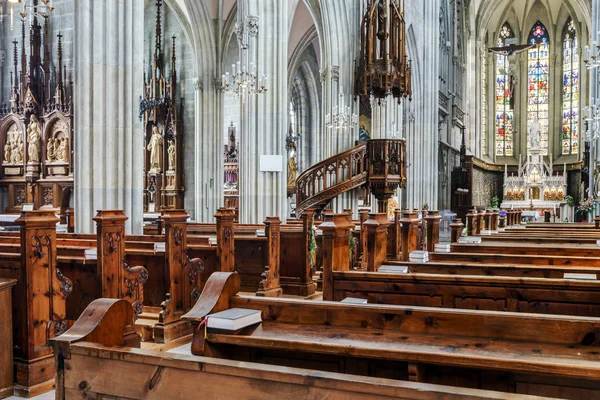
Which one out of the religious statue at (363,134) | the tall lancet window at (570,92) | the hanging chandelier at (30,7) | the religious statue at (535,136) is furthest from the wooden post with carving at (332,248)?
the tall lancet window at (570,92)

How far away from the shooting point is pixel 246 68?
12.5 metres

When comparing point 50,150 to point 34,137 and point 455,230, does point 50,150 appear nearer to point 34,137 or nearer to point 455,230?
point 34,137

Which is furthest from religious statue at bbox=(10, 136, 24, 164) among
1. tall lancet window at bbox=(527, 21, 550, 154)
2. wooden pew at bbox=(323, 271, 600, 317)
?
tall lancet window at bbox=(527, 21, 550, 154)

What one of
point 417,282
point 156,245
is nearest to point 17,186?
point 156,245

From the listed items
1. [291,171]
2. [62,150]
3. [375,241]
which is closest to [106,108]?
[375,241]

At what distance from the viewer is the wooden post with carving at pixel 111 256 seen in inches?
196

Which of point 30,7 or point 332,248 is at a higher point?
point 30,7

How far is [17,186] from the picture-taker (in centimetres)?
1448

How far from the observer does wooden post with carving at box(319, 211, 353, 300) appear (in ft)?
14.7

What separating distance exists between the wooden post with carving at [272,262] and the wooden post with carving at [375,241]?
269 centimetres

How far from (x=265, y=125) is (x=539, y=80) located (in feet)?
99.3

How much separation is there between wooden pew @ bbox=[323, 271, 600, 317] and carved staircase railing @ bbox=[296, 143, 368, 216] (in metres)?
10.3

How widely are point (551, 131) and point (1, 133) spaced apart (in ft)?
108

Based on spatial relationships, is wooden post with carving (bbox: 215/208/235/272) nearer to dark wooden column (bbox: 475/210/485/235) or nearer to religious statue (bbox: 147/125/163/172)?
dark wooden column (bbox: 475/210/485/235)
